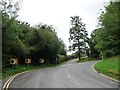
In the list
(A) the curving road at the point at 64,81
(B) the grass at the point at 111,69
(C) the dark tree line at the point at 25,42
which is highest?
(C) the dark tree line at the point at 25,42

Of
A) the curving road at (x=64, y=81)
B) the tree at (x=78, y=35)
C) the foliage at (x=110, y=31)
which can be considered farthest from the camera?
the tree at (x=78, y=35)

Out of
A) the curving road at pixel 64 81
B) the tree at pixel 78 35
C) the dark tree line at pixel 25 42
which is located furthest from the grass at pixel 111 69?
the tree at pixel 78 35

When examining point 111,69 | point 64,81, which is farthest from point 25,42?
point 64,81

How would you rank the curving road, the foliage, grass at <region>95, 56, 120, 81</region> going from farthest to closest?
the foliage → grass at <region>95, 56, 120, 81</region> → the curving road

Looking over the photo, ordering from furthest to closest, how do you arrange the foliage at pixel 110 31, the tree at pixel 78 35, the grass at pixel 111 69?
1. the tree at pixel 78 35
2. the foliage at pixel 110 31
3. the grass at pixel 111 69

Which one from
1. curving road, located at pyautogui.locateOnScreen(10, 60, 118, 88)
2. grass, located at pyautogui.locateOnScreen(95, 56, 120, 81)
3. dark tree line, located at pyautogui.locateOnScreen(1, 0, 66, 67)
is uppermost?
dark tree line, located at pyautogui.locateOnScreen(1, 0, 66, 67)

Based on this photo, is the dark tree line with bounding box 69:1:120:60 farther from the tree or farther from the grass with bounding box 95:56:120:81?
the tree

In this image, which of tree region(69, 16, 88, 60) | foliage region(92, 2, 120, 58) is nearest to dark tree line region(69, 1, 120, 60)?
foliage region(92, 2, 120, 58)

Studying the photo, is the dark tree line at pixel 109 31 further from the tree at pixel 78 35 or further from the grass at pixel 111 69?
the tree at pixel 78 35

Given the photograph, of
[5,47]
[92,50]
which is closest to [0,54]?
[5,47]

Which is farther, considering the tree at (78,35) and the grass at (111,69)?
the tree at (78,35)

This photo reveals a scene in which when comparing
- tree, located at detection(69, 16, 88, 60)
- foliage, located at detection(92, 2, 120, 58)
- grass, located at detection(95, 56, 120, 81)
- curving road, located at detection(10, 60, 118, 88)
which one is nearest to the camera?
curving road, located at detection(10, 60, 118, 88)

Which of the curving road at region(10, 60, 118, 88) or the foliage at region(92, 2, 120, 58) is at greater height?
the foliage at region(92, 2, 120, 58)

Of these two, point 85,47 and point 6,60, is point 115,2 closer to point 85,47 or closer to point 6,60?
point 6,60
